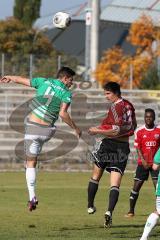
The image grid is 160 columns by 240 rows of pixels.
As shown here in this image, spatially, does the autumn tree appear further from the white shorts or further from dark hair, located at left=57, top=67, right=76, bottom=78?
dark hair, located at left=57, top=67, right=76, bottom=78

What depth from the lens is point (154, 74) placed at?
42.9 m

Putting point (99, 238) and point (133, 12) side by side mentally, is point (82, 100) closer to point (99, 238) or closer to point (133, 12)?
point (99, 238)

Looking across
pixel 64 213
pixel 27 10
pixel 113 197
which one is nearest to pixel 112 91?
pixel 113 197

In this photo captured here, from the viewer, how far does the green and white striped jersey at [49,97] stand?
14.1m

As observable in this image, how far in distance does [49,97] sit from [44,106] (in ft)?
0.56

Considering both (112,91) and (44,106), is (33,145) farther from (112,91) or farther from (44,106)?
(112,91)

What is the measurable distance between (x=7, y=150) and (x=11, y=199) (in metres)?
10.9

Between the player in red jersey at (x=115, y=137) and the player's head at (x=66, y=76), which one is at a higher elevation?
the player's head at (x=66, y=76)

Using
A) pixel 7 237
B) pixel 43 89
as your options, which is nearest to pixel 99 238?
pixel 7 237

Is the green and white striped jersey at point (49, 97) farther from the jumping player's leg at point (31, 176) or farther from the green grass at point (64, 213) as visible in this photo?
the green grass at point (64, 213)

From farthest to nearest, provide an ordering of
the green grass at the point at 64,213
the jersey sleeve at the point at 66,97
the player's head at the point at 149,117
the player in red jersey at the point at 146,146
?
1. the player in red jersey at the point at 146,146
2. the player's head at the point at 149,117
3. the jersey sleeve at the point at 66,97
4. the green grass at the point at 64,213

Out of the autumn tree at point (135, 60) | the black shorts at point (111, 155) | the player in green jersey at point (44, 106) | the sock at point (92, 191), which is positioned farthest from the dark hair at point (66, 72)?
the autumn tree at point (135, 60)

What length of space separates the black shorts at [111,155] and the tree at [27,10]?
7414cm

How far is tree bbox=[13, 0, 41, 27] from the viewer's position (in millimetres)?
89000
